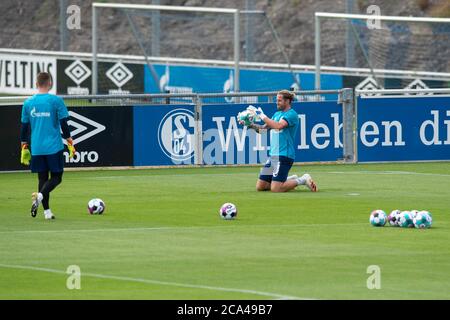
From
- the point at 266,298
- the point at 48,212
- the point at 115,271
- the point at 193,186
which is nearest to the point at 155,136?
the point at 193,186

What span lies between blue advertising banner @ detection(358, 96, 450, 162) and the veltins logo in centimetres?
387

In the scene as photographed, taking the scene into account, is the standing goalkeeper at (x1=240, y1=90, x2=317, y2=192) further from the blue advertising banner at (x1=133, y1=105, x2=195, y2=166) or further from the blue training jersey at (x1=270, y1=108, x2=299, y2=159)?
the blue advertising banner at (x1=133, y1=105, x2=195, y2=166)

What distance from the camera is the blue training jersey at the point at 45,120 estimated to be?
67.1 feet

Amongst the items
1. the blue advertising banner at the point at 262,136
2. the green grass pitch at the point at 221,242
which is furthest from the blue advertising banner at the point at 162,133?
the green grass pitch at the point at 221,242

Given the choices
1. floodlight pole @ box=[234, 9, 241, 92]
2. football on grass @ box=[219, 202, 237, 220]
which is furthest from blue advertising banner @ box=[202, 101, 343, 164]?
football on grass @ box=[219, 202, 237, 220]

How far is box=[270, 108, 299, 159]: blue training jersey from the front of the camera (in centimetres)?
2462

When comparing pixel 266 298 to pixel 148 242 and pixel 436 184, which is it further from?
pixel 436 184

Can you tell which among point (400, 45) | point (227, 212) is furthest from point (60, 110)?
point (400, 45)

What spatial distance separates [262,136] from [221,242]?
13.5 m

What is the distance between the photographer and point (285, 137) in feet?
81.5

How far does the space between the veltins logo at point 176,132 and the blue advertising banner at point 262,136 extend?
33cm

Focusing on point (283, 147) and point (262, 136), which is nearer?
point (283, 147)

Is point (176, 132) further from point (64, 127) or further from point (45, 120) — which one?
point (45, 120)

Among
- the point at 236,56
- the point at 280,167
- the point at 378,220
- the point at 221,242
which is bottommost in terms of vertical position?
the point at 221,242
